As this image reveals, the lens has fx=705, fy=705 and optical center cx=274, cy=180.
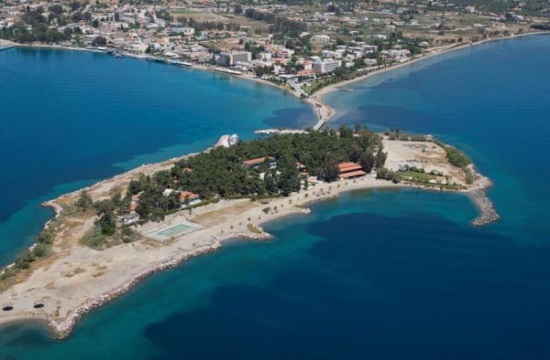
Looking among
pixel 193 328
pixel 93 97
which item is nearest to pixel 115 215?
pixel 193 328

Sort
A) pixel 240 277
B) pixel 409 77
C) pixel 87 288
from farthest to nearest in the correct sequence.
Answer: pixel 409 77 < pixel 240 277 < pixel 87 288

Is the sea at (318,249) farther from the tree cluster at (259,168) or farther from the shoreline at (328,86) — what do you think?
the tree cluster at (259,168)

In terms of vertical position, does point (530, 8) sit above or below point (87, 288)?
above

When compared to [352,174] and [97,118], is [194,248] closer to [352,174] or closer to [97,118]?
[352,174]

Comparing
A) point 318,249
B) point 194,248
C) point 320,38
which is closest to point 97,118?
point 194,248

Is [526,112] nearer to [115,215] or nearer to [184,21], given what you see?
[115,215]
